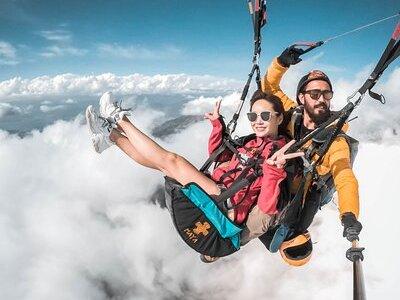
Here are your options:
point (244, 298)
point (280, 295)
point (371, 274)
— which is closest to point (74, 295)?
point (244, 298)

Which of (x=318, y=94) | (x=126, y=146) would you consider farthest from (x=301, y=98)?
(x=126, y=146)

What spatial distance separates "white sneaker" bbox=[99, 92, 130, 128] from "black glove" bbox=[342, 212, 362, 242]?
7.98 feet

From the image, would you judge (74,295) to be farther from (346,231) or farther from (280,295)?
(346,231)

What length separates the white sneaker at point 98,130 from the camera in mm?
3994

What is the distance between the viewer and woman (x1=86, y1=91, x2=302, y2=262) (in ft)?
11.2

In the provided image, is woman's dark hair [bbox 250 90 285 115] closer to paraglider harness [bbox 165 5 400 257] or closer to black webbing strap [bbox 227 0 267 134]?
black webbing strap [bbox 227 0 267 134]

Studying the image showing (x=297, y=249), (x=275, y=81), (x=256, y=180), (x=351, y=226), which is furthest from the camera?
(x=275, y=81)

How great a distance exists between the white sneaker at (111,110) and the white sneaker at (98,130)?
0.28 feet

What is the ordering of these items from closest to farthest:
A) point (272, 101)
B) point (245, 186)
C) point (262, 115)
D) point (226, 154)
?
point (245, 186), point (262, 115), point (272, 101), point (226, 154)

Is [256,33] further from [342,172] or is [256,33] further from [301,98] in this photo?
[342,172]

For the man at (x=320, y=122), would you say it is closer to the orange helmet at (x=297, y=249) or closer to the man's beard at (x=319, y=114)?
the man's beard at (x=319, y=114)

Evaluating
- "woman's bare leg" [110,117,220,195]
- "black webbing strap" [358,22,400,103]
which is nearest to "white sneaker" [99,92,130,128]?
"woman's bare leg" [110,117,220,195]

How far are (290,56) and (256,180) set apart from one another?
194 cm

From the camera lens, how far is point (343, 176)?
329 cm
